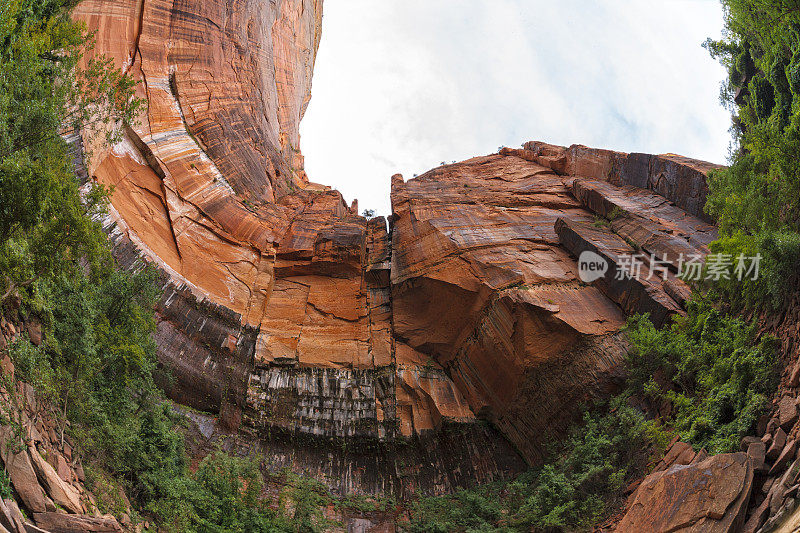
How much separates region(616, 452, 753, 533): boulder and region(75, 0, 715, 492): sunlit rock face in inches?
198

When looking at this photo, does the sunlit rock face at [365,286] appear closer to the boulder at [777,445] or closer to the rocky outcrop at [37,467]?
the boulder at [777,445]

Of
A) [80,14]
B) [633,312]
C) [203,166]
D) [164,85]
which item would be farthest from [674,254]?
[80,14]

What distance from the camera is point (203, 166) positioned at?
21.0 metres

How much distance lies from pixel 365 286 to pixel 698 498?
1491 centimetres

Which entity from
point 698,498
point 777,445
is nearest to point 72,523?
point 698,498

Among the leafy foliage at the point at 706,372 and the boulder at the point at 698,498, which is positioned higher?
the leafy foliage at the point at 706,372

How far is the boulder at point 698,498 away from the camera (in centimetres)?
843

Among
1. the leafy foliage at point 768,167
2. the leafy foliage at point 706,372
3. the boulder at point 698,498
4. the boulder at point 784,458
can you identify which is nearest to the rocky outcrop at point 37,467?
the boulder at point 698,498

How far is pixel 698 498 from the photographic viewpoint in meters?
9.12

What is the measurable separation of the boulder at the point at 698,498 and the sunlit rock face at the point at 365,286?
16.5ft

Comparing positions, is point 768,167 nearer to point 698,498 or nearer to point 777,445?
point 777,445

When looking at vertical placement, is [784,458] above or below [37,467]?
below

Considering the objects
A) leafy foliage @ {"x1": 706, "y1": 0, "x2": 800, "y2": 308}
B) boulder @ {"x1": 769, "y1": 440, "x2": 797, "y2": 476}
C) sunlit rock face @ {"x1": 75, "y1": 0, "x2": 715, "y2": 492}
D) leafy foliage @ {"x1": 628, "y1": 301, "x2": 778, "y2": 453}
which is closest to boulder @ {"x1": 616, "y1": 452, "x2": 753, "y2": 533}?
boulder @ {"x1": 769, "y1": 440, "x2": 797, "y2": 476}

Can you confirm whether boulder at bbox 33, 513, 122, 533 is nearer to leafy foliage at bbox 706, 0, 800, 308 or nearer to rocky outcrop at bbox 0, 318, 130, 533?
rocky outcrop at bbox 0, 318, 130, 533
